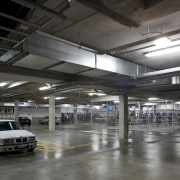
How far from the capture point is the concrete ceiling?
3.28 meters

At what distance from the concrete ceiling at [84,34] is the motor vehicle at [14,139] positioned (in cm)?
240

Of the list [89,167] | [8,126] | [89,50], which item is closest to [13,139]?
[8,126]

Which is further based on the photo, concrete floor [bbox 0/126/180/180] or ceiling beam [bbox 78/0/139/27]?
concrete floor [bbox 0/126/180/180]

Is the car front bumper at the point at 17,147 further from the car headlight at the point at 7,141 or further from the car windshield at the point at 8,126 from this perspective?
the car windshield at the point at 8,126

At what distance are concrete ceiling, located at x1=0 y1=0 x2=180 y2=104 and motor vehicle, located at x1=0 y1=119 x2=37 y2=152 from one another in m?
2.40

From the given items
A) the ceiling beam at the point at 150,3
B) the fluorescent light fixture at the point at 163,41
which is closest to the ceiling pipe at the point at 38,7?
the ceiling beam at the point at 150,3

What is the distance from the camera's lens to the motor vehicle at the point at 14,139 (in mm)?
7536

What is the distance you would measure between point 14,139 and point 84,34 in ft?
16.2

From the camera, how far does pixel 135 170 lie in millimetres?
5629

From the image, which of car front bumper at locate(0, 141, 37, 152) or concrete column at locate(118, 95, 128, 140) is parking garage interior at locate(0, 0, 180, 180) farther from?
concrete column at locate(118, 95, 128, 140)

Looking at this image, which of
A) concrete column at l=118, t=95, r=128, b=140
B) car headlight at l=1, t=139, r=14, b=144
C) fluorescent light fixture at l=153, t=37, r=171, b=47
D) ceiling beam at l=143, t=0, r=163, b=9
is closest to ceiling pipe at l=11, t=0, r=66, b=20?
ceiling beam at l=143, t=0, r=163, b=9

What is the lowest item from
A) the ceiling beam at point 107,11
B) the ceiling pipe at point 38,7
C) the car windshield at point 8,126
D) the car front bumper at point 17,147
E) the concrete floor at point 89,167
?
the concrete floor at point 89,167

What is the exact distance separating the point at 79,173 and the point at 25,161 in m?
2.32

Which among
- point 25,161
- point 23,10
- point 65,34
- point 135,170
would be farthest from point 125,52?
point 25,161
